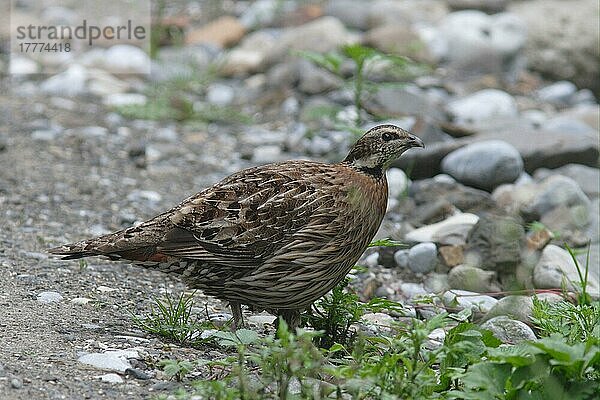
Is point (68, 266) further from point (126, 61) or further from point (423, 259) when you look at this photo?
point (126, 61)

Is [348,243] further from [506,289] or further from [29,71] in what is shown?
[29,71]

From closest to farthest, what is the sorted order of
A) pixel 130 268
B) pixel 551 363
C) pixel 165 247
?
pixel 551 363
pixel 165 247
pixel 130 268

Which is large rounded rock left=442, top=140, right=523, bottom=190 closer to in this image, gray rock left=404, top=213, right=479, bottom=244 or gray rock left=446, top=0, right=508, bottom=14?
gray rock left=404, top=213, right=479, bottom=244

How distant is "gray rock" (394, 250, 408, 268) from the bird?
5.67 feet

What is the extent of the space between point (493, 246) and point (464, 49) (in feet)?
18.4

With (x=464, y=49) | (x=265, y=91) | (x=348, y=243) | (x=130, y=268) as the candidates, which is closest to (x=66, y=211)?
(x=130, y=268)

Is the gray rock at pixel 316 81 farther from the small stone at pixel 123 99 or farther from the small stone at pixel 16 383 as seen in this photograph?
the small stone at pixel 16 383

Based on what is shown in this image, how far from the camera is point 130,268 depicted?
620 cm

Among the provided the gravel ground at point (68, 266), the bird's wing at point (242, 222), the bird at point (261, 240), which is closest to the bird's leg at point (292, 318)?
the bird at point (261, 240)

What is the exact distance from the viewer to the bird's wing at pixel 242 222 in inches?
192

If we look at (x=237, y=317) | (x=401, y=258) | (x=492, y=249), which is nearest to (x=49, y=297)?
(x=237, y=317)

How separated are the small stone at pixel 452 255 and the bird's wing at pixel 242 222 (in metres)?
1.94

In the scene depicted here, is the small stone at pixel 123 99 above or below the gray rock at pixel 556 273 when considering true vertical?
above

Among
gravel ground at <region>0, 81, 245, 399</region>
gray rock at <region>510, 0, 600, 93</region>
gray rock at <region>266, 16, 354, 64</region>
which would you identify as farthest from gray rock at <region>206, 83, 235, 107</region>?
gray rock at <region>510, 0, 600, 93</region>
